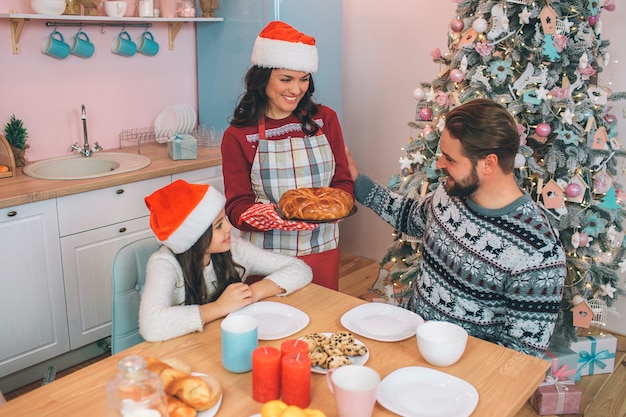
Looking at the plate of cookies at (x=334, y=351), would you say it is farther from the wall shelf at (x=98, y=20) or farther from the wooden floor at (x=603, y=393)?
the wall shelf at (x=98, y=20)

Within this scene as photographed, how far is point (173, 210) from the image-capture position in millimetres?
1699

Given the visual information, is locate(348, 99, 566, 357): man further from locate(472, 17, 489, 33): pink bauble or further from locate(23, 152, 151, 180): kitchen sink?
locate(23, 152, 151, 180): kitchen sink

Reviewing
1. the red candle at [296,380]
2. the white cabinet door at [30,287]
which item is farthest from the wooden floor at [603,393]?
the red candle at [296,380]

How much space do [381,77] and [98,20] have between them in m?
1.68

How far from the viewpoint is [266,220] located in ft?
6.52

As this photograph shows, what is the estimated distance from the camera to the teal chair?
68.2 inches

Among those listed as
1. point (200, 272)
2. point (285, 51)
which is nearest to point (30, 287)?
point (200, 272)

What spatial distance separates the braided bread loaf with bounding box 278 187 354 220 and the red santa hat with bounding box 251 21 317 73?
0.50 metres

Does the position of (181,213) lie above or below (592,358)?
above

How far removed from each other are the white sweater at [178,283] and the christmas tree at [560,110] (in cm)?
112

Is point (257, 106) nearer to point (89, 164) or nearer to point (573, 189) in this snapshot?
point (573, 189)

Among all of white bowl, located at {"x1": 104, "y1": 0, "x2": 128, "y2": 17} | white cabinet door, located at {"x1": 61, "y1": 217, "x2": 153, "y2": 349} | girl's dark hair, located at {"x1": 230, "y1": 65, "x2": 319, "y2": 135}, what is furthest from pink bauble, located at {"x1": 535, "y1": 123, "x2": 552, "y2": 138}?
Result: white bowl, located at {"x1": 104, "y1": 0, "x2": 128, "y2": 17}

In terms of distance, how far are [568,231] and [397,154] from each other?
4.67ft

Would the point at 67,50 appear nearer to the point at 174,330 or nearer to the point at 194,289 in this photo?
the point at 194,289
